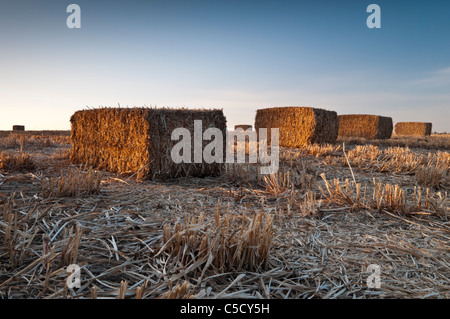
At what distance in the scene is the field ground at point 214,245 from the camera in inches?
81.3

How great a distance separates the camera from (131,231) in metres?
2.73

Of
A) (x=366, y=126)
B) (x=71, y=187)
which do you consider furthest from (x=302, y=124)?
(x=366, y=126)

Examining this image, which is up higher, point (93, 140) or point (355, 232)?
point (93, 140)

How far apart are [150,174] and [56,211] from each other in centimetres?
237

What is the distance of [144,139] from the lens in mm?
5566
